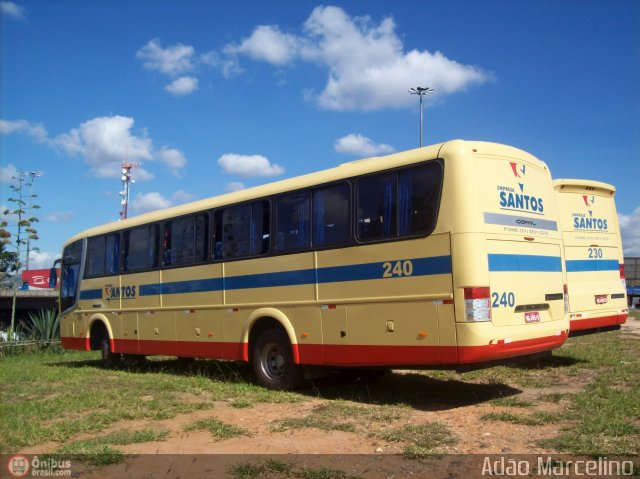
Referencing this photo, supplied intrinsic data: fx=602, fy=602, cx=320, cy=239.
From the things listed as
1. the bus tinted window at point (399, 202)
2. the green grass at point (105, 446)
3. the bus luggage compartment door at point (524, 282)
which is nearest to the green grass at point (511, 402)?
the bus luggage compartment door at point (524, 282)

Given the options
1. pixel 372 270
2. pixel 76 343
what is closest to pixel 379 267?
pixel 372 270

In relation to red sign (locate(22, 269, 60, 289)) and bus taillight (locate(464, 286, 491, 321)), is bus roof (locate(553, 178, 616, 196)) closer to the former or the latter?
bus taillight (locate(464, 286, 491, 321))

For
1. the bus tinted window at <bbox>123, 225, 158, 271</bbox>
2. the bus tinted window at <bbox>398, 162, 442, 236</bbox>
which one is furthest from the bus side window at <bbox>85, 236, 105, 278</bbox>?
the bus tinted window at <bbox>398, 162, 442, 236</bbox>

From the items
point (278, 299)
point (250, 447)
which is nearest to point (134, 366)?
point (278, 299)

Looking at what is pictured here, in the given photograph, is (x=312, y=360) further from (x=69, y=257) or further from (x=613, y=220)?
(x=69, y=257)

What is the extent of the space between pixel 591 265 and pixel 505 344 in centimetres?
471

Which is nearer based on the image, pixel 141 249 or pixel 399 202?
pixel 399 202

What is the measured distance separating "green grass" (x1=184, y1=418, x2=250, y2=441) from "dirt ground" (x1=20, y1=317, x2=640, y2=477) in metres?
0.09

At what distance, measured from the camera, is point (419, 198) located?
296 inches

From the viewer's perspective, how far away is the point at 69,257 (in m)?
15.0

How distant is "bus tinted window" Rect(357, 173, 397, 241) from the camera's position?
7.84 m

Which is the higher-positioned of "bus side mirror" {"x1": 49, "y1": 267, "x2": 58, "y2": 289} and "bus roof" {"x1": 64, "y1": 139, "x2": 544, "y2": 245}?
"bus roof" {"x1": 64, "y1": 139, "x2": 544, "y2": 245}

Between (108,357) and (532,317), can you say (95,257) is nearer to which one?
(108,357)

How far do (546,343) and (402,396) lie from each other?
2.06 meters
